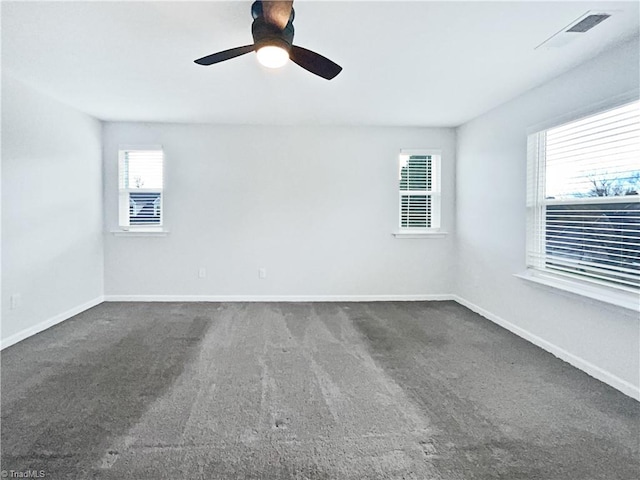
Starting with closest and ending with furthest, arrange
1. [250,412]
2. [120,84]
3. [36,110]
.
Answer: [250,412] < [120,84] < [36,110]

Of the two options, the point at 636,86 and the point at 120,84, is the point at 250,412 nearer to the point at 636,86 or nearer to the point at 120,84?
the point at 120,84

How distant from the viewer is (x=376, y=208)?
5.11m

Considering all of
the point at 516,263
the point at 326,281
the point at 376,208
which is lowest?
the point at 326,281

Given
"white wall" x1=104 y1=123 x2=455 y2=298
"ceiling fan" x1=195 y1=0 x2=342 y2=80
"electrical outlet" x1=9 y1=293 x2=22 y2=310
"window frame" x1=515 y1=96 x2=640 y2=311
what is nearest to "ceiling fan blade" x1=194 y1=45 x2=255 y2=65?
"ceiling fan" x1=195 y1=0 x2=342 y2=80

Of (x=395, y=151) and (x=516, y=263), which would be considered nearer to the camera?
(x=516, y=263)

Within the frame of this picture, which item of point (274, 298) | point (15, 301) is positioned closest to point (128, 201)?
point (15, 301)

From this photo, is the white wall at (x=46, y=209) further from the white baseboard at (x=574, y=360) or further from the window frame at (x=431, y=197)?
the white baseboard at (x=574, y=360)

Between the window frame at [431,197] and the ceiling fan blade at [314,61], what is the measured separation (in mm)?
3009

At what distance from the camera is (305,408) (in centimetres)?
226

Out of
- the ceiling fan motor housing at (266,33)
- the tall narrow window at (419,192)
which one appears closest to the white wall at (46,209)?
the ceiling fan motor housing at (266,33)

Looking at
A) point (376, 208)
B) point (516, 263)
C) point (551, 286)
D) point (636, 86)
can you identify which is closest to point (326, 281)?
point (376, 208)

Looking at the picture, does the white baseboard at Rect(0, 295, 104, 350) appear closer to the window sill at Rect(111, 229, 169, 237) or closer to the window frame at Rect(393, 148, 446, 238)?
the window sill at Rect(111, 229, 169, 237)

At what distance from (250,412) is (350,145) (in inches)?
150

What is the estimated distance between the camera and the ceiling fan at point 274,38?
191cm
